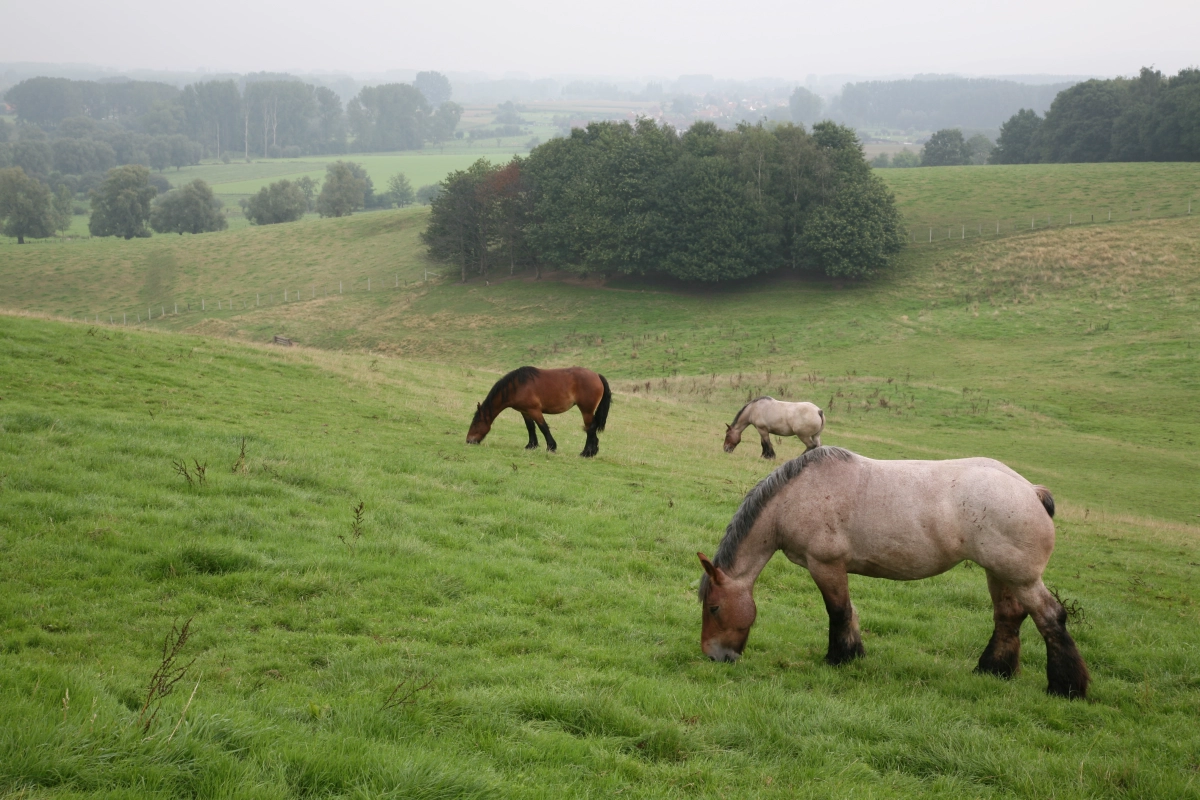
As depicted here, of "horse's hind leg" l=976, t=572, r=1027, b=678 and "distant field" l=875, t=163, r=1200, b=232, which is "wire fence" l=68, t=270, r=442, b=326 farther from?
"horse's hind leg" l=976, t=572, r=1027, b=678

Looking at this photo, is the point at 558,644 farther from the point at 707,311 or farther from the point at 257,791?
the point at 707,311

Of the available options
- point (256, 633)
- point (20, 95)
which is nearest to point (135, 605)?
point (256, 633)

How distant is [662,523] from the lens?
12.2m

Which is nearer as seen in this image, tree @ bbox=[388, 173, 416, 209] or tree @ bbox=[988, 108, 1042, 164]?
tree @ bbox=[988, 108, 1042, 164]

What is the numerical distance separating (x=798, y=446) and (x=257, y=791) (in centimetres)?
2276

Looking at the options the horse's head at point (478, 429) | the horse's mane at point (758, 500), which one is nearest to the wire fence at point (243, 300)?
the horse's head at point (478, 429)

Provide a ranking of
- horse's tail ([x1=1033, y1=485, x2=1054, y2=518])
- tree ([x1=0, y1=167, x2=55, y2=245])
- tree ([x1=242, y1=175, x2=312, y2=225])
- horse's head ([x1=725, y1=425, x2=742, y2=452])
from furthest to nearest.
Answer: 1. tree ([x1=242, y1=175, x2=312, y2=225])
2. tree ([x1=0, y1=167, x2=55, y2=245])
3. horse's head ([x1=725, y1=425, x2=742, y2=452])
4. horse's tail ([x1=1033, y1=485, x2=1054, y2=518])

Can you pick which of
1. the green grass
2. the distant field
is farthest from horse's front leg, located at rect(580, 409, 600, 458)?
the distant field

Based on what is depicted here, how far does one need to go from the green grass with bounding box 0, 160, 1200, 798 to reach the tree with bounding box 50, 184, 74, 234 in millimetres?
90040

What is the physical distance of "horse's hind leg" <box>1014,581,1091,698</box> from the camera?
23.1 ft

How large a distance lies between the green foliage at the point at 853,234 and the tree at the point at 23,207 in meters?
85.3

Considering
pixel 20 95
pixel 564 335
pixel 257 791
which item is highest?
pixel 20 95

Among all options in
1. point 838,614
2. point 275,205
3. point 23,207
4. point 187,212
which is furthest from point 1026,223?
point 23,207

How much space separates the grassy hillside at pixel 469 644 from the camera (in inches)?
185
